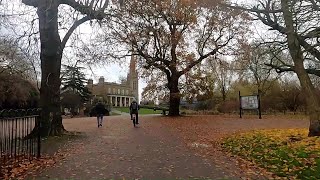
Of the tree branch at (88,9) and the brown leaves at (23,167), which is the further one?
the tree branch at (88,9)

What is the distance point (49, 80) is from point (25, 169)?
7358mm

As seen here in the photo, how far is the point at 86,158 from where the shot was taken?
31.6ft

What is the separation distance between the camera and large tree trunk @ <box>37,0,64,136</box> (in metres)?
14.6

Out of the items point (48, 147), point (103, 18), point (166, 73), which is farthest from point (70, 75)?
point (48, 147)

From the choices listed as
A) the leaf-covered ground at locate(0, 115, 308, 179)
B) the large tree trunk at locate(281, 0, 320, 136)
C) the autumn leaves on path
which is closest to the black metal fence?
the leaf-covered ground at locate(0, 115, 308, 179)

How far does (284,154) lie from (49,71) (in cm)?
1007

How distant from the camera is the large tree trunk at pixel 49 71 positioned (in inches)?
575

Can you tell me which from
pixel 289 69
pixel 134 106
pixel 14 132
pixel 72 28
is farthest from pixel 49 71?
pixel 289 69

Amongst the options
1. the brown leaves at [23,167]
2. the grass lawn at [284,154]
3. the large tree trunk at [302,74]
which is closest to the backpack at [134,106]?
the grass lawn at [284,154]

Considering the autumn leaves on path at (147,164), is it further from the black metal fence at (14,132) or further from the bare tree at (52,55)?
the bare tree at (52,55)

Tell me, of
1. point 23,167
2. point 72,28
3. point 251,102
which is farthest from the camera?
point 251,102

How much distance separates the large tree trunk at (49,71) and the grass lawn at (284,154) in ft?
23.8

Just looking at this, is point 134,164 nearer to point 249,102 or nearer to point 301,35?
point 301,35

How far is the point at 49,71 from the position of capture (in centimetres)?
1487
